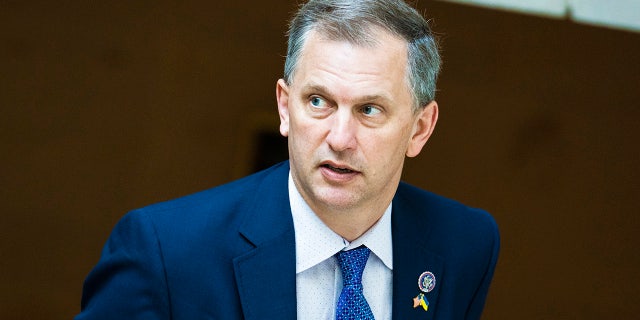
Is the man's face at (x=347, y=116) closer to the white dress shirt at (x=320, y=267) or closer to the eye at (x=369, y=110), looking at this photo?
the eye at (x=369, y=110)

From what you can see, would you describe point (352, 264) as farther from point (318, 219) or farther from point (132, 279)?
point (132, 279)

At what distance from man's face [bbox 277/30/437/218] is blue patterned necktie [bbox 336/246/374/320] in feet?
0.49

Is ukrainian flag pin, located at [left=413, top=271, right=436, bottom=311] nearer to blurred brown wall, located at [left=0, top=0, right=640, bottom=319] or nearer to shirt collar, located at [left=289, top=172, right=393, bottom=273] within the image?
shirt collar, located at [left=289, top=172, right=393, bottom=273]

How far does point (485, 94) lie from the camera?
14.2ft

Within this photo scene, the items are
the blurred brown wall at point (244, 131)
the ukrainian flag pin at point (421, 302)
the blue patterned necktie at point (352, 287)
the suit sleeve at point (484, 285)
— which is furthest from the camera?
the blurred brown wall at point (244, 131)

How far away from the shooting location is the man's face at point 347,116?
220 centimetres

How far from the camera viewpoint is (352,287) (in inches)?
93.7

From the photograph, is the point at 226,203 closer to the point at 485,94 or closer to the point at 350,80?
the point at 350,80

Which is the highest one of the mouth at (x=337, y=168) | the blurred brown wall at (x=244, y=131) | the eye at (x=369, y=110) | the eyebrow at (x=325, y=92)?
the eyebrow at (x=325, y=92)

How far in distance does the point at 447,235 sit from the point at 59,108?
1962mm

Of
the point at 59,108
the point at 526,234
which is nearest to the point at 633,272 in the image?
the point at 526,234

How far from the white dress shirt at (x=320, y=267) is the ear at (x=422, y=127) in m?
0.20

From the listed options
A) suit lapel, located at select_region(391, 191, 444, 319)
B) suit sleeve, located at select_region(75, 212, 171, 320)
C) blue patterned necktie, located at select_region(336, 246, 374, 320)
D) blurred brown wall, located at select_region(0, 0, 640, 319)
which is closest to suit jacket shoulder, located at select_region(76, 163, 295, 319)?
suit sleeve, located at select_region(75, 212, 171, 320)

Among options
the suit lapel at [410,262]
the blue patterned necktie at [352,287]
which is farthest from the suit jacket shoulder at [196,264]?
the suit lapel at [410,262]
